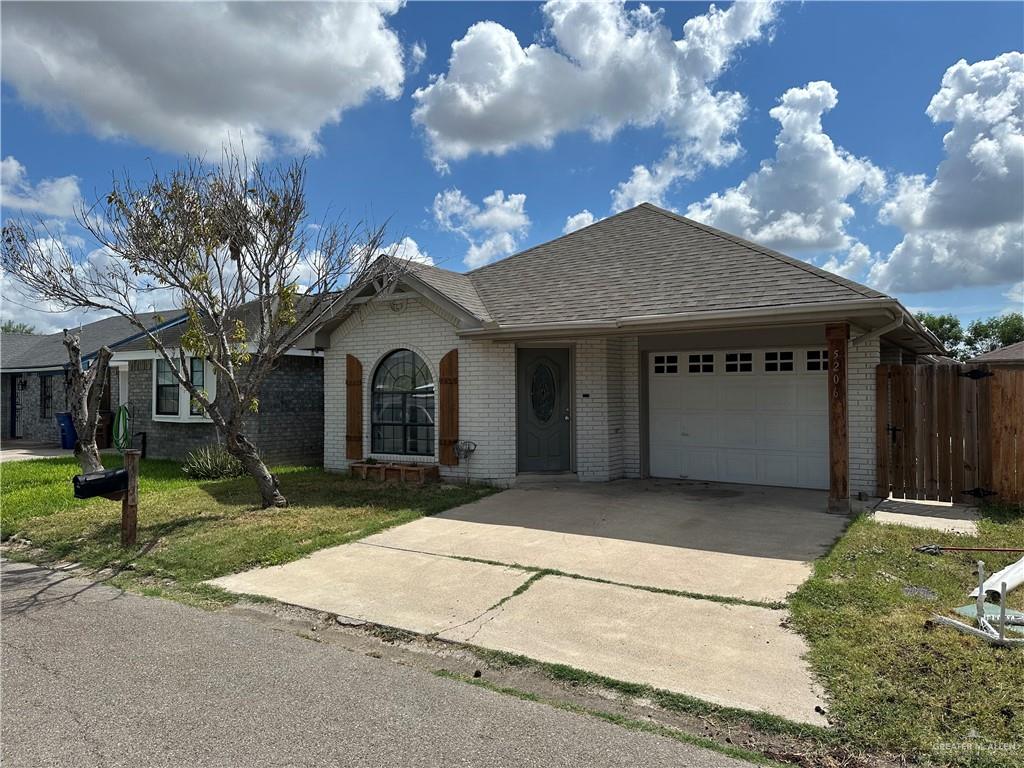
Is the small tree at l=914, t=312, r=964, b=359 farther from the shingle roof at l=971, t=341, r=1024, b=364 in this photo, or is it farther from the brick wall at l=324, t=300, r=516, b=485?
the brick wall at l=324, t=300, r=516, b=485

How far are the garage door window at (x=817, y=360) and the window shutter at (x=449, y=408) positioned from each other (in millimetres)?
5689

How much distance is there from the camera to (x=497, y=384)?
1080cm

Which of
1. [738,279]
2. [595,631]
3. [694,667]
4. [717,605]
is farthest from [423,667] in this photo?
[738,279]

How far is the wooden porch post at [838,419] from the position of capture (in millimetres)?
8086

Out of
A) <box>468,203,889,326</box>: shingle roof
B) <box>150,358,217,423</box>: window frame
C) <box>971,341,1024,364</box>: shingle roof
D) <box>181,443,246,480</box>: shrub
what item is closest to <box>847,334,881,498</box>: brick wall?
<box>468,203,889,326</box>: shingle roof

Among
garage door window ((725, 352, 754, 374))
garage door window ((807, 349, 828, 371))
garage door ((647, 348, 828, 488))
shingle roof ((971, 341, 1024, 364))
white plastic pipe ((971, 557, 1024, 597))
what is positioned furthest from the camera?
shingle roof ((971, 341, 1024, 364))

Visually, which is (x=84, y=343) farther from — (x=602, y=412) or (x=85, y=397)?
(x=602, y=412)

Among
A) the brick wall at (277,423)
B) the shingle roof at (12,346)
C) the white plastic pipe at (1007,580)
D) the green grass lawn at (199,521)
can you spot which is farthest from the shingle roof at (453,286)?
the shingle roof at (12,346)

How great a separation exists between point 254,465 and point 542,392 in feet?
15.7

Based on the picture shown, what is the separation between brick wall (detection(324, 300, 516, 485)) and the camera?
10781 mm

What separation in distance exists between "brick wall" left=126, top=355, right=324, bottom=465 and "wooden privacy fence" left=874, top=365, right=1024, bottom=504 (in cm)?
1129

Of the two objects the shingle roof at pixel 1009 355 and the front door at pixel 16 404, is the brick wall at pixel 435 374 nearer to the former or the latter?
the shingle roof at pixel 1009 355

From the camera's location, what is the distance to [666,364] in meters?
11.2

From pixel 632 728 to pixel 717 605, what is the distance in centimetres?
201
